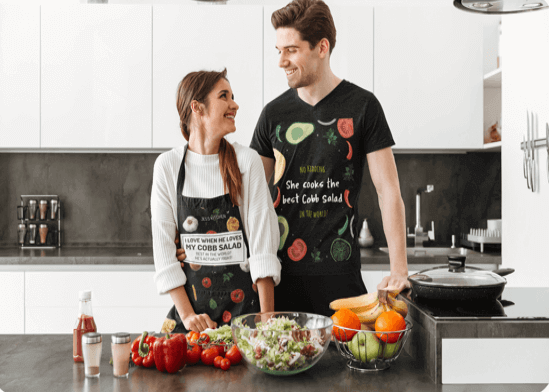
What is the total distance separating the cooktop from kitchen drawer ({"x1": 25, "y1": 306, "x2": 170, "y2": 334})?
5.67 ft

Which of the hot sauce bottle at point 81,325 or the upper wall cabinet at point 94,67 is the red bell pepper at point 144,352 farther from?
the upper wall cabinet at point 94,67

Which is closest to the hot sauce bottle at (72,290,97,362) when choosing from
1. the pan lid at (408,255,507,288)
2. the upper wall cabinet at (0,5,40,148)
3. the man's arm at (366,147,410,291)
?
the pan lid at (408,255,507,288)

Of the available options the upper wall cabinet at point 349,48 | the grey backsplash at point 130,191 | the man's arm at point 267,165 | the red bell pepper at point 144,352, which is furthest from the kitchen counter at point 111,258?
the red bell pepper at point 144,352

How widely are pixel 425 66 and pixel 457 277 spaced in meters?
1.99

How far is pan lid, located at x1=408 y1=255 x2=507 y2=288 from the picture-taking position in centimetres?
116

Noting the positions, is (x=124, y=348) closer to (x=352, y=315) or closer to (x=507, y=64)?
(x=352, y=315)

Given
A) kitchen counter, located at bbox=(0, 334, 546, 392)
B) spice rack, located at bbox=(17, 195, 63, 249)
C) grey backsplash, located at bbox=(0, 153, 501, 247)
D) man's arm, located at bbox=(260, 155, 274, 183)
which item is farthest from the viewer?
grey backsplash, located at bbox=(0, 153, 501, 247)

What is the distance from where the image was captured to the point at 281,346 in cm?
101

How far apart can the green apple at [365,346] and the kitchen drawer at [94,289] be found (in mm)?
1752

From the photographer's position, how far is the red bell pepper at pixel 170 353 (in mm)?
1062

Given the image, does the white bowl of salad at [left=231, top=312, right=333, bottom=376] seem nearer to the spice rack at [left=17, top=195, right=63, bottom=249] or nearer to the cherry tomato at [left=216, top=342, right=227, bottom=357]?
the cherry tomato at [left=216, top=342, right=227, bottom=357]

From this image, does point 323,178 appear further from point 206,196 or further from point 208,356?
point 208,356

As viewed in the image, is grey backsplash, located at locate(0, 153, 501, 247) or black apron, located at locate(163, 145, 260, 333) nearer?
black apron, located at locate(163, 145, 260, 333)

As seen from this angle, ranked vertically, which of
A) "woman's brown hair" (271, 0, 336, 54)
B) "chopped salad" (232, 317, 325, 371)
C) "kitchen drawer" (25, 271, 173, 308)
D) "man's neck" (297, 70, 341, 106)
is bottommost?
"kitchen drawer" (25, 271, 173, 308)
